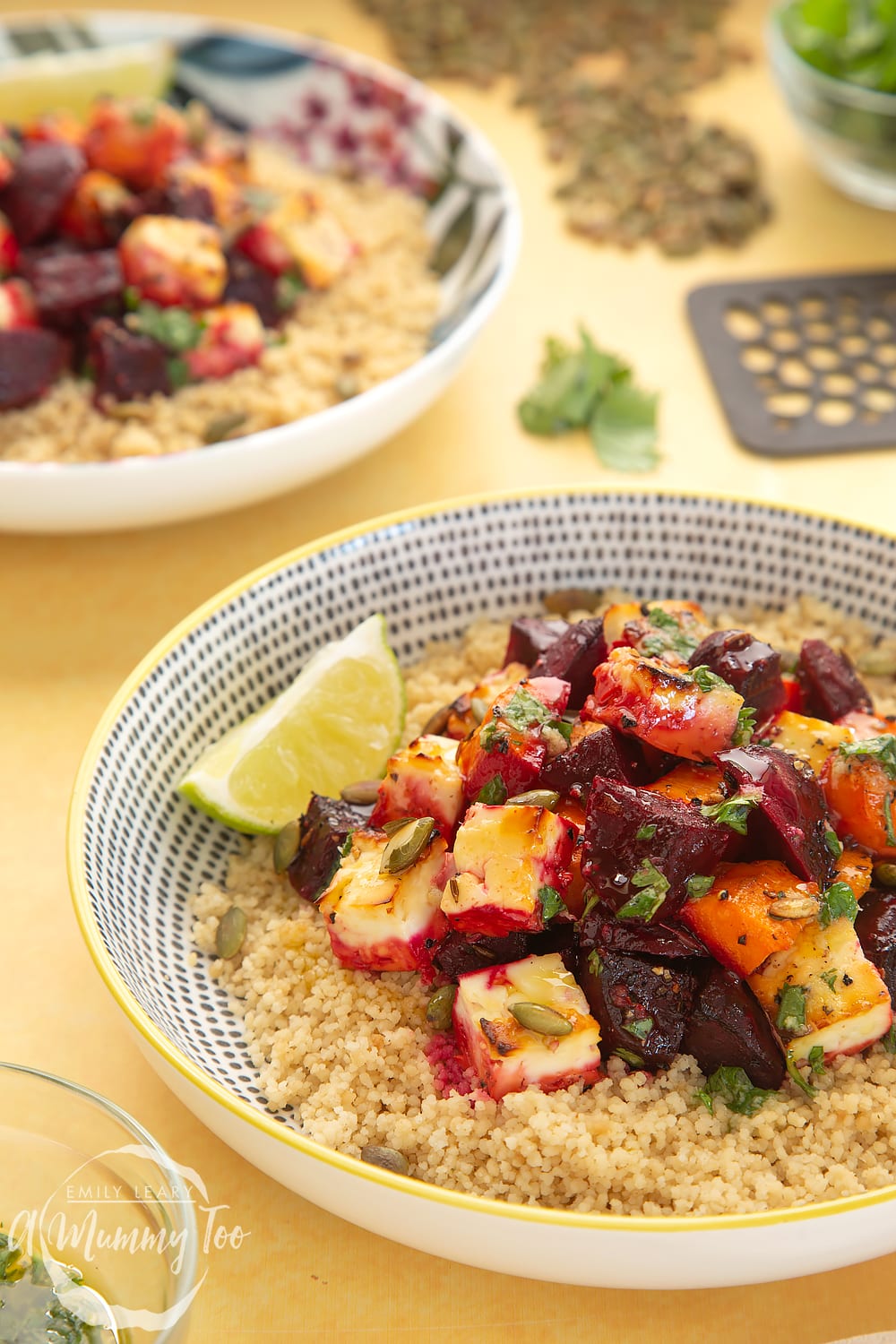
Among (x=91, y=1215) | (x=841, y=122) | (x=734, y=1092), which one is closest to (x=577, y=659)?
(x=734, y=1092)

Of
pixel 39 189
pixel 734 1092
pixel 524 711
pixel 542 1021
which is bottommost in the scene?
pixel 734 1092

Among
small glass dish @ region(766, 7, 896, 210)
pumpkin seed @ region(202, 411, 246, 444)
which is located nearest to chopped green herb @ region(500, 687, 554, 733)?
pumpkin seed @ region(202, 411, 246, 444)

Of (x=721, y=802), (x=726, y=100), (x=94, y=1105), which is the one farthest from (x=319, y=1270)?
(x=726, y=100)

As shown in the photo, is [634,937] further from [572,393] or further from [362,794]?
[572,393]

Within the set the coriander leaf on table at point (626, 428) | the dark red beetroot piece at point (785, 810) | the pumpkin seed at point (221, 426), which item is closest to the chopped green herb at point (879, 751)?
the dark red beetroot piece at point (785, 810)

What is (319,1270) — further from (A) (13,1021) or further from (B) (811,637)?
(B) (811,637)

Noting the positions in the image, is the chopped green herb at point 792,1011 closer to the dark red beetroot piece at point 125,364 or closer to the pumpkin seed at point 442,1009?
the pumpkin seed at point 442,1009

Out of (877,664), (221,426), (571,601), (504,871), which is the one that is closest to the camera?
(504,871)
